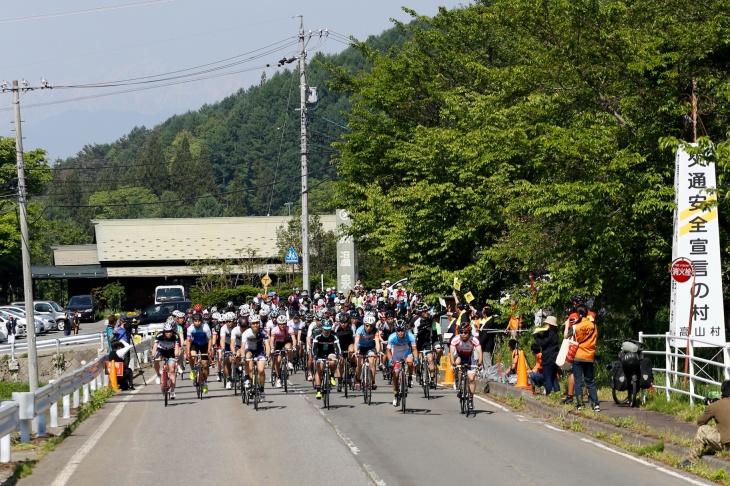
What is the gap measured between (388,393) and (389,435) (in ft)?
24.1

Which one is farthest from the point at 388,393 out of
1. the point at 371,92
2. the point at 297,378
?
the point at 371,92

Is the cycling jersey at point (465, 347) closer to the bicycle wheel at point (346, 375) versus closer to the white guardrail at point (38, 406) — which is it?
the bicycle wheel at point (346, 375)

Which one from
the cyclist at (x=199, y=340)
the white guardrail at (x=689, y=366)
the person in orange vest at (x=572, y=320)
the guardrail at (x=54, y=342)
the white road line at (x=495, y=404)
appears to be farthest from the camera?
the guardrail at (x=54, y=342)

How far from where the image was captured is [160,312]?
47188mm

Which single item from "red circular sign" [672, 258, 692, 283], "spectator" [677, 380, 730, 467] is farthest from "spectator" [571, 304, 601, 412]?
"spectator" [677, 380, 730, 467]

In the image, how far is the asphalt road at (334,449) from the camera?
1207 cm

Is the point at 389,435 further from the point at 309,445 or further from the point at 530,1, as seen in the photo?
the point at 530,1

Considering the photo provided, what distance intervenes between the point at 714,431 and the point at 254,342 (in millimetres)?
10958

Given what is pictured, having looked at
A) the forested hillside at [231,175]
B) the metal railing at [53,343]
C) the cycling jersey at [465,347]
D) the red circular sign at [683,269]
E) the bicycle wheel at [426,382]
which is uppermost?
the forested hillside at [231,175]

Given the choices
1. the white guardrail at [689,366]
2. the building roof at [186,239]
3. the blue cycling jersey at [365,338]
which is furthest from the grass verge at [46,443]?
the building roof at [186,239]

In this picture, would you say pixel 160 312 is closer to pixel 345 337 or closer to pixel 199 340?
pixel 199 340

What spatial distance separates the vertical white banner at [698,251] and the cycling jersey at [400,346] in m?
5.11

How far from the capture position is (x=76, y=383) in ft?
64.7

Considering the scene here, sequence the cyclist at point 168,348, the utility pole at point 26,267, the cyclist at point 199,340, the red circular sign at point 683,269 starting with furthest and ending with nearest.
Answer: the utility pole at point 26,267, the cyclist at point 199,340, the cyclist at point 168,348, the red circular sign at point 683,269
